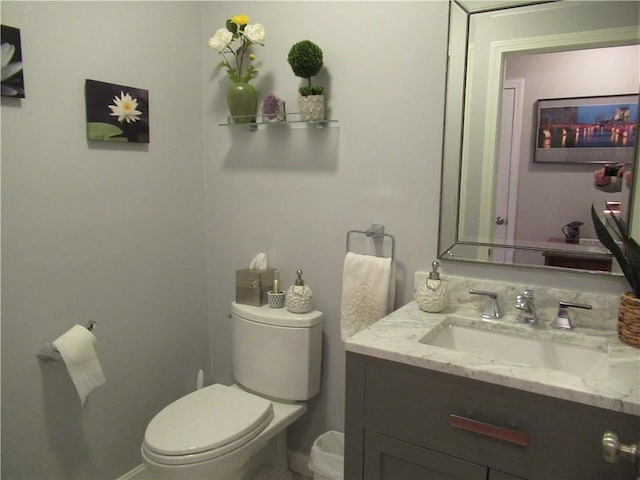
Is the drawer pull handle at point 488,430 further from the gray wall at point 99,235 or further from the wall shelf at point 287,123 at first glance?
the gray wall at point 99,235

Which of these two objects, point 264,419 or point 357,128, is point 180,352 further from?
point 357,128

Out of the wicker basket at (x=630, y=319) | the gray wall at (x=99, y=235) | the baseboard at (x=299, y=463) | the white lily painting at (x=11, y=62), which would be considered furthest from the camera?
the baseboard at (x=299, y=463)

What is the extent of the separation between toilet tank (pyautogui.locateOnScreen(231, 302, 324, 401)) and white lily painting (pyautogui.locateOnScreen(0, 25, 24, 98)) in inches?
42.8

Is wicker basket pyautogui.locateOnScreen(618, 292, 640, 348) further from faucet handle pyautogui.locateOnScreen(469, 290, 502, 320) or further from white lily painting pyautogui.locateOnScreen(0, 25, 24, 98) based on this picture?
white lily painting pyautogui.locateOnScreen(0, 25, 24, 98)

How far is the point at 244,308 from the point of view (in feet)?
6.34

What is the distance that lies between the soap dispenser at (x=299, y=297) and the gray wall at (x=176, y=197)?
0.10m

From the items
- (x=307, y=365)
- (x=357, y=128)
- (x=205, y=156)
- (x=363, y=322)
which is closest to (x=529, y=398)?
(x=363, y=322)

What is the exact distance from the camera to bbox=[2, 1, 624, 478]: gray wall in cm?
157

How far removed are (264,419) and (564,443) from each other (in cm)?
100

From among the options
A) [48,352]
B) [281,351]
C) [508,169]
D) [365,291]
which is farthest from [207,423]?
[508,169]

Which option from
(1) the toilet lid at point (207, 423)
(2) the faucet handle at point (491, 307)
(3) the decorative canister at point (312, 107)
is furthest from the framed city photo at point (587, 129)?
(1) the toilet lid at point (207, 423)

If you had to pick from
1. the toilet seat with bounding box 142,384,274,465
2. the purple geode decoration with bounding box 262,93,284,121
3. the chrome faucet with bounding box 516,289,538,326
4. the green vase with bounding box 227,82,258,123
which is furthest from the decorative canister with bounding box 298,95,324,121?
the toilet seat with bounding box 142,384,274,465

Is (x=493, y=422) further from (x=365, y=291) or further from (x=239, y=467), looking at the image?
(x=239, y=467)

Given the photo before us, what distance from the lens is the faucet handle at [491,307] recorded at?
1486mm
